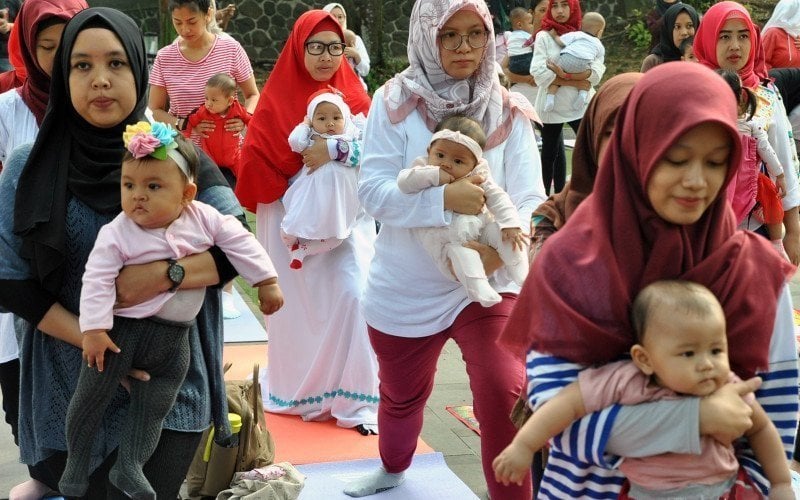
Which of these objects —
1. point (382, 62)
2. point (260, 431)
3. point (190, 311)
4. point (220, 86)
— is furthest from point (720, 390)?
point (382, 62)

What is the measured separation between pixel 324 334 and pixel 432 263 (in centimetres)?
164

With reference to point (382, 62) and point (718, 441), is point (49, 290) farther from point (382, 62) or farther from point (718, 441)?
point (382, 62)

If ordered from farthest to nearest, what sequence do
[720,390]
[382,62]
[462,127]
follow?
[382,62] → [462,127] → [720,390]

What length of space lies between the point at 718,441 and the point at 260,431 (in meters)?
2.46

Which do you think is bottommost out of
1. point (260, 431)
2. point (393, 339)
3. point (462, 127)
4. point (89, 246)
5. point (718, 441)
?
point (260, 431)

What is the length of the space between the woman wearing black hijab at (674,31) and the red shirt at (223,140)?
10.1 feet

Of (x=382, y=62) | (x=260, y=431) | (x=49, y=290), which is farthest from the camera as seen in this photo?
(x=382, y=62)

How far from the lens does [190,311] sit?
2959mm

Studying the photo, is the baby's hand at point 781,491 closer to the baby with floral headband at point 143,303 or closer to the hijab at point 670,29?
the baby with floral headband at point 143,303

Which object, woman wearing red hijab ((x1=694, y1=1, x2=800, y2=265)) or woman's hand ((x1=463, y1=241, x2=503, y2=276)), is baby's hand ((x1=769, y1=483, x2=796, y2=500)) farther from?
woman wearing red hijab ((x1=694, y1=1, x2=800, y2=265))

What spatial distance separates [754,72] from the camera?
5.71 metres

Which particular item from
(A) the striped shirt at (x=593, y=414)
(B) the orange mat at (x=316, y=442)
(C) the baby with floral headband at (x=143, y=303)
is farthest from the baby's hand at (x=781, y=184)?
(C) the baby with floral headband at (x=143, y=303)

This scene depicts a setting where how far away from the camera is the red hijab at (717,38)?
5559 mm

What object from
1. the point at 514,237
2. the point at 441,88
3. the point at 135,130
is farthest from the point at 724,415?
the point at 441,88
